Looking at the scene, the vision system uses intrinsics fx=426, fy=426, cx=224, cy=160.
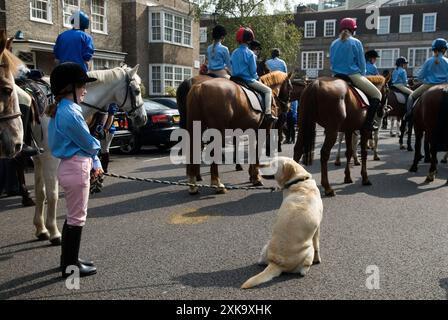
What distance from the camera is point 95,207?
6.89 metres

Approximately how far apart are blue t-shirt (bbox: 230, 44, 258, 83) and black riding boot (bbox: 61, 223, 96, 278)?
205 inches

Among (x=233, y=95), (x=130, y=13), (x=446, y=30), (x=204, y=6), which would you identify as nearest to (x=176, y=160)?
(x=233, y=95)

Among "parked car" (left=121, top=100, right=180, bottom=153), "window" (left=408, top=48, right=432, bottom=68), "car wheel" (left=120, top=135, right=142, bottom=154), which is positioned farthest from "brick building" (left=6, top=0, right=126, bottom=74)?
"window" (left=408, top=48, right=432, bottom=68)

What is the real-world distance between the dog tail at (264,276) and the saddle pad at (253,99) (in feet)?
15.0

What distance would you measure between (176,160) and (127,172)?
7.09 ft

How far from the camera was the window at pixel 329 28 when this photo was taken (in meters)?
55.1

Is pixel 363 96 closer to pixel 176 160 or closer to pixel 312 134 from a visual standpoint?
pixel 312 134

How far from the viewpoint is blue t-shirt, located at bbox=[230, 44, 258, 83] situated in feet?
27.2

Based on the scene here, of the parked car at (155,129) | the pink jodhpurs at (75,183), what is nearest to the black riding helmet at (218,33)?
the parked car at (155,129)

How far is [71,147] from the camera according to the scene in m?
3.99

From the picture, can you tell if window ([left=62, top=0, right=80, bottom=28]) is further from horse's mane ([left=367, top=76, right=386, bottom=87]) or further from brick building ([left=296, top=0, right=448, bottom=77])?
brick building ([left=296, top=0, right=448, bottom=77])

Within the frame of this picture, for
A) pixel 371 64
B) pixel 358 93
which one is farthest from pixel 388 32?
pixel 358 93

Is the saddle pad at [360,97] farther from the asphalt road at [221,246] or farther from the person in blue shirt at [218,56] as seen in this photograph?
the person in blue shirt at [218,56]

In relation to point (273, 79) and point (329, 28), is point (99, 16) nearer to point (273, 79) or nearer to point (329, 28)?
point (273, 79)
